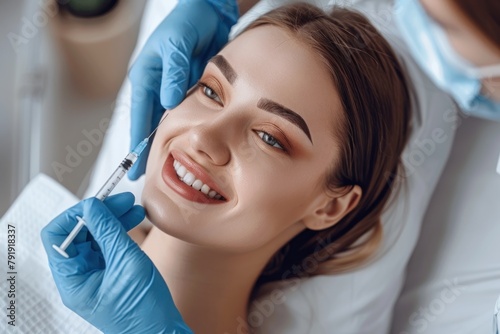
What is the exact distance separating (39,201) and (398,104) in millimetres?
837

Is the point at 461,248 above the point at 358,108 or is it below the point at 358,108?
below

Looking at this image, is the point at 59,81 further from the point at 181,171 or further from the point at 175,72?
the point at 181,171

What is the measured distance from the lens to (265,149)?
1.15 metres

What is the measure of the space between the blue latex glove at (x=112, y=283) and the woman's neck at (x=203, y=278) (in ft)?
0.53

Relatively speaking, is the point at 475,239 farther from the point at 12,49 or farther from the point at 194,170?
the point at 12,49

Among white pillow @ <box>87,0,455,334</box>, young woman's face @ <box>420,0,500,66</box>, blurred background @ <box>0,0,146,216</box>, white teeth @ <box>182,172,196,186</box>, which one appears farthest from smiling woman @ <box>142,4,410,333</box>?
blurred background @ <box>0,0,146,216</box>

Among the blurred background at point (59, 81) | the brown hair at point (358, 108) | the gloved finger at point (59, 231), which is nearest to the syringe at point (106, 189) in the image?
the gloved finger at point (59, 231)

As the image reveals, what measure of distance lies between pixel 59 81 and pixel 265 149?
3.86ft

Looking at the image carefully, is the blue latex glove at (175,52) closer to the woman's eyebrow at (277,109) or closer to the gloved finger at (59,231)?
the woman's eyebrow at (277,109)

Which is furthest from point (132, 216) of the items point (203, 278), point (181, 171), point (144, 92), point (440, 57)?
point (440, 57)

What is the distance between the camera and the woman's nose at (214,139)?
1105mm

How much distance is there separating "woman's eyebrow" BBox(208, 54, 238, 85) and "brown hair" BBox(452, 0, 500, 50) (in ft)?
1.31

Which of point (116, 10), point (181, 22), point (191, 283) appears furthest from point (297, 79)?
point (116, 10)

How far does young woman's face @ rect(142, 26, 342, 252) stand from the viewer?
111cm
